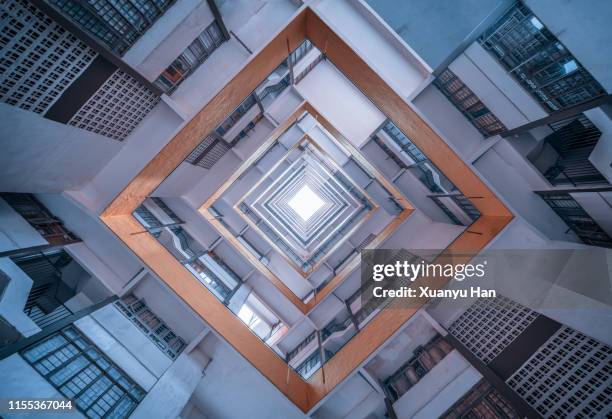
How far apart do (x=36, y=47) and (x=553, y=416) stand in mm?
10373

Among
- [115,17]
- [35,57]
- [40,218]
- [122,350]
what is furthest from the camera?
[40,218]

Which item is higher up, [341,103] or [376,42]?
[376,42]

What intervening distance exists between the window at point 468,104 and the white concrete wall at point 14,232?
30.9 ft

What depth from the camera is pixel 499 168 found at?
6.96 m

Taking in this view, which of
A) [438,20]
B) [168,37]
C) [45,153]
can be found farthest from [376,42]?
[45,153]

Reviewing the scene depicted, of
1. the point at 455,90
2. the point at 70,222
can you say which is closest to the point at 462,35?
the point at 455,90

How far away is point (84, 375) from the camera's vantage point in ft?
18.1

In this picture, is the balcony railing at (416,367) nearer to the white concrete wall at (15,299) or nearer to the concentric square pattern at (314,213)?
the concentric square pattern at (314,213)

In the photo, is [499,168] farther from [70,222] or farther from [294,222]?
[294,222]

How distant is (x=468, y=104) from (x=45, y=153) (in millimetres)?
8485

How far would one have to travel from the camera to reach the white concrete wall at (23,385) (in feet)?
14.1

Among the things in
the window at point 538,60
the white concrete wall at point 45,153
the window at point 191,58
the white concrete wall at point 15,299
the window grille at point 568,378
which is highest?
the window at point 191,58

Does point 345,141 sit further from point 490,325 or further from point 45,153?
point 45,153

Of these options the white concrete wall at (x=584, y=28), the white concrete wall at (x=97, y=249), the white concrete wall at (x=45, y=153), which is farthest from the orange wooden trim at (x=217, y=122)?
the white concrete wall at (x=584, y=28)
